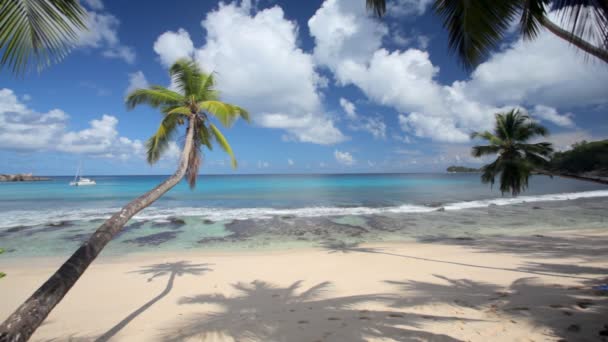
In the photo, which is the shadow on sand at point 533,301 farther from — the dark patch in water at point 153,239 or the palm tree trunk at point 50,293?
the dark patch in water at point 153,239

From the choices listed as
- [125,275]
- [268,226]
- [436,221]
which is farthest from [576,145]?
[125,275]

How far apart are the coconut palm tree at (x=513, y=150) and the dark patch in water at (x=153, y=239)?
16.8 meters

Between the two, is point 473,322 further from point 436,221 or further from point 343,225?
point 436,221

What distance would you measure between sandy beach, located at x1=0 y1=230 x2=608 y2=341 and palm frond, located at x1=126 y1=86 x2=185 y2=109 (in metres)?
4.74

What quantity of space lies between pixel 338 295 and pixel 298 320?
57.6 inches

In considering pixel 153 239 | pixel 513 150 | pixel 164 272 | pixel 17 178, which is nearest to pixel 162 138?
pixel 164 272

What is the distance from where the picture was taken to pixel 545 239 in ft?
33.7

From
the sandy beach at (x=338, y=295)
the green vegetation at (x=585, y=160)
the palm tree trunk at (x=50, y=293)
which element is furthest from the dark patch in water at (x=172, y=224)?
the green vegetation at (x=585, y=160)

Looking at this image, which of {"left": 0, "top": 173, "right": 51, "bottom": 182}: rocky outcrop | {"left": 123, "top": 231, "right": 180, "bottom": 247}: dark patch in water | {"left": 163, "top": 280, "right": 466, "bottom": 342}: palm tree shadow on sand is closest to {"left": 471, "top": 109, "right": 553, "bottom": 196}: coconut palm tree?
{"left": 163, "top": 280, "right": 466, "bottom": 342}: palm tree shadow on sand

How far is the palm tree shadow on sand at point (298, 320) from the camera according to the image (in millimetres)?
3699

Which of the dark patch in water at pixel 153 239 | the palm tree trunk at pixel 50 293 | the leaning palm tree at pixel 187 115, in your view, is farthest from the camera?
the dark patch in water at pixel 153 239

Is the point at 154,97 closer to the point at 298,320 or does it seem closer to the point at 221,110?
the point at 221,110

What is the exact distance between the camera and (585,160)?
1677 inches

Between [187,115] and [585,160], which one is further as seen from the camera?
[585,160]
